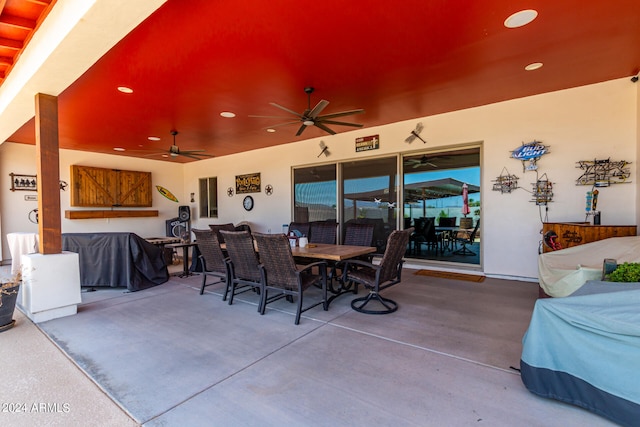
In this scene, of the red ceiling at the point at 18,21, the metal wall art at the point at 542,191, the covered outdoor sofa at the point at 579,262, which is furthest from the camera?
the metal wall art at the point at 542,191

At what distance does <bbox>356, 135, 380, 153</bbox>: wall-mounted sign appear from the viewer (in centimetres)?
618

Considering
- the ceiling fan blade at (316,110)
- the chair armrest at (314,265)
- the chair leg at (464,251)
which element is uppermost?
the ceiling fan blade at (316,110)

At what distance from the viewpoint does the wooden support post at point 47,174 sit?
3414 mm

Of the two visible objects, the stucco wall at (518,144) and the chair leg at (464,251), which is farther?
the chair leg at (464,251)

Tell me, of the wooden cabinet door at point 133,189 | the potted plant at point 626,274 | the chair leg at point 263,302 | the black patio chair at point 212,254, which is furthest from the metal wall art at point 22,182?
the potted plant at point 626,274

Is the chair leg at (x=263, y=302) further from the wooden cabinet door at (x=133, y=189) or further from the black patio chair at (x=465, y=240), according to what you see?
the wooden cabinet door at (x=133, y=189)

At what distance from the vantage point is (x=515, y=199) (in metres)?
4.77

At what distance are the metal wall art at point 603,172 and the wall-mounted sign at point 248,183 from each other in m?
6.92

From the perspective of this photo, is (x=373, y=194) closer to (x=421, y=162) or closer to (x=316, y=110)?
(x=421, y=162)

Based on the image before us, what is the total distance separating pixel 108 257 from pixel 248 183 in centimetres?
435

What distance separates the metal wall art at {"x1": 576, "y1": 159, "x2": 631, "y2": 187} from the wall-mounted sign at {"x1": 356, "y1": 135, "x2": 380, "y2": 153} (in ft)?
11.0

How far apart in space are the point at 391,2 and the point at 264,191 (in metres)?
6.17

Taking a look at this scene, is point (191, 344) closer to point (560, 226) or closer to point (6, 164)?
point (560, 226)

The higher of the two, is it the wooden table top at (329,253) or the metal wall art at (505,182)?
the metal wall art at (505,182)
